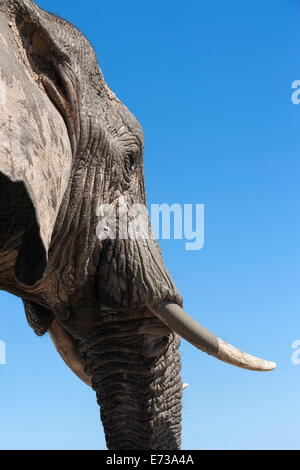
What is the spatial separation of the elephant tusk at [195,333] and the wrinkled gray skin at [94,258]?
4cm

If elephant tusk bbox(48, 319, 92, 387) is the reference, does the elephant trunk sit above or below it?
below

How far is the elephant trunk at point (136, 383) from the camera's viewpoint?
2.81 metres

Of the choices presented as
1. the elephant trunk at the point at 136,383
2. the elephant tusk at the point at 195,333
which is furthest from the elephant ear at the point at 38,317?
the elephant tusk at the point at 195,333

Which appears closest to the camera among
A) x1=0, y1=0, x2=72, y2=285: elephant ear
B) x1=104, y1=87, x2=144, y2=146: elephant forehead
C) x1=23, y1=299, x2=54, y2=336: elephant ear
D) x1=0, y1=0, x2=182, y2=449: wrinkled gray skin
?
x1=0, y1=0, x2=72, y2=285: elephant ear

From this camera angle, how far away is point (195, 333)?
2781mm

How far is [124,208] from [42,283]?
1.11 ft

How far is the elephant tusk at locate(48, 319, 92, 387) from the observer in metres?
3.09

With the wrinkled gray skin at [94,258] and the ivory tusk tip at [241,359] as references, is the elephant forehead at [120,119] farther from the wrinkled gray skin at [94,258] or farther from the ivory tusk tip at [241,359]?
the ivory tusk tip at [241,359]

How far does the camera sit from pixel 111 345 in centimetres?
286

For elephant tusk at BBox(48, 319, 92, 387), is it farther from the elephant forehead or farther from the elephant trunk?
the elephant forehead

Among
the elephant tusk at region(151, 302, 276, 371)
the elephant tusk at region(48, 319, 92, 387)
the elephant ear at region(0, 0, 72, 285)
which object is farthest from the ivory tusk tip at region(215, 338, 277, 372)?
the elephant ear at region(0, 0, 72, 285)

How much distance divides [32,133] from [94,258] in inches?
29.6
